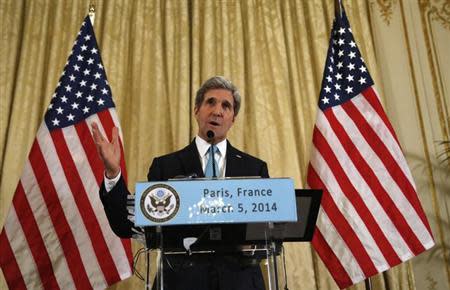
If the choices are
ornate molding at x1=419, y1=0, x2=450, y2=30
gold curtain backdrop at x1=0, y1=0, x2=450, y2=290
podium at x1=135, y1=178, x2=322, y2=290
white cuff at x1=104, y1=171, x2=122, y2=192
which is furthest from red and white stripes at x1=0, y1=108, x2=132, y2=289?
ornate molding at x1=419, y1=0, x2=450, y2=30

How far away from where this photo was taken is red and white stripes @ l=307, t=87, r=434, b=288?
3445 millimetres

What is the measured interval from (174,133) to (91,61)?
0.89m

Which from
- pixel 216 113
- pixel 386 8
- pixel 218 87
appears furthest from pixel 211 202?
pixel 386 8

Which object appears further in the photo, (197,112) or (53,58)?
(53,58)

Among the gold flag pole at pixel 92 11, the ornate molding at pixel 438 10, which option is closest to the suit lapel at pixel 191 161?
the gold flag pole at pixel 92 11

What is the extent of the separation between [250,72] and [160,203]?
314 cm

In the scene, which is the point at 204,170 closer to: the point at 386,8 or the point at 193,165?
the point at 193,165

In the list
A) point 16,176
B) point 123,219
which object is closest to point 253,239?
point 123,219

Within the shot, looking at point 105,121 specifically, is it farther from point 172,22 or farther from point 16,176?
point 172,22

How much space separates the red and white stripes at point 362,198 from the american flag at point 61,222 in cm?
137

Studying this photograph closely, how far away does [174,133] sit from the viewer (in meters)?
4.46

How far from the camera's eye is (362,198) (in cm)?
355

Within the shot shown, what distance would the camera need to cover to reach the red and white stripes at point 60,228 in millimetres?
3500

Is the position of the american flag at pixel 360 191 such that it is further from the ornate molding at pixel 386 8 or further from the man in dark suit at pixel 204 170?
the ornate molding at pixel 386 8
